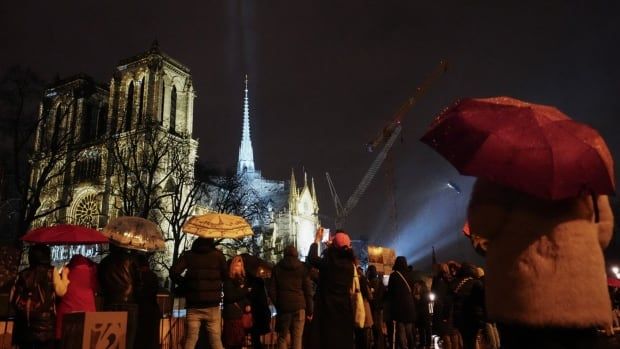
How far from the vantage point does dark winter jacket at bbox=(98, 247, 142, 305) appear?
7.57 metres

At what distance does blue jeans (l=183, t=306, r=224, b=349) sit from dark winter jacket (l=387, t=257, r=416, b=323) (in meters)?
4.01

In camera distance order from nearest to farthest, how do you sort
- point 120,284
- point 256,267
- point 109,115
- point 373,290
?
point 120,284, point 256,267, point 373,290, point 109,115

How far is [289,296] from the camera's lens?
8594 mm

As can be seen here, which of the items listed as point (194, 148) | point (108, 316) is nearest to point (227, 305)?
point (108, 316)

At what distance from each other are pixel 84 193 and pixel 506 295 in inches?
2654

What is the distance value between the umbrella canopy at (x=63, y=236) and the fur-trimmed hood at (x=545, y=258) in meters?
6.40

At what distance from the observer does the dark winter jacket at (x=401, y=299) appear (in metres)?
10.0

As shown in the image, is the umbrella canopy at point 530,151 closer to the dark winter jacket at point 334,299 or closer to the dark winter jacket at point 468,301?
the dark winter jacket at point 334,299

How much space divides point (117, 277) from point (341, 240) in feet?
11.0

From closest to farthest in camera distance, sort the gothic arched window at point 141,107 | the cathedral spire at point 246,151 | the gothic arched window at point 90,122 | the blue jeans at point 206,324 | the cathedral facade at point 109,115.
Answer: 1. the blue jeans at point 206,324
2. the cathedral facade at point 109,115
3. the gothic arched window at point 141,107
4. the gothic arched window at point 90,122
5. the cathedral spire at point 246,151

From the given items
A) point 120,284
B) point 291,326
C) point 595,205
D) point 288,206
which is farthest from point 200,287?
point 288,206

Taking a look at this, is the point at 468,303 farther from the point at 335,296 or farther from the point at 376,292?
the point at 376,292

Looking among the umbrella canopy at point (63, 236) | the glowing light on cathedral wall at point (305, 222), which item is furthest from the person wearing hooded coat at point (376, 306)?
the glowing light on cathedral wall at point (305, 222)

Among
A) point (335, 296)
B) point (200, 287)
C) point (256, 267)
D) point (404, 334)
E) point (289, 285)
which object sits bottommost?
point (404, 334)
